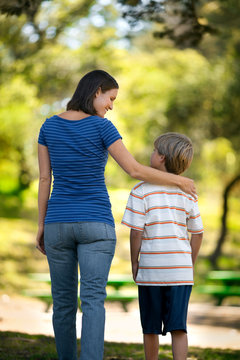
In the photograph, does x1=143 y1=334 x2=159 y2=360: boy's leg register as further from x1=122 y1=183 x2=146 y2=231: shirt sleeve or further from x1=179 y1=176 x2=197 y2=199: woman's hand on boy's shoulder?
x1=179 y1=176 x2=197 y2=199: woman's hand on boy's shoulder

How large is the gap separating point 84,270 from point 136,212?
14.2 inches

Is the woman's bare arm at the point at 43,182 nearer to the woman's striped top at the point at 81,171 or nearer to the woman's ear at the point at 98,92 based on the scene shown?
the woman's striped top at the point at 81,171

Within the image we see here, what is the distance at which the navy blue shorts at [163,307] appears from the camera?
7.81ft

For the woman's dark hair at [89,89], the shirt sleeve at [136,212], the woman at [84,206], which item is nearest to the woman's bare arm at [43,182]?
the woman at [84,206]

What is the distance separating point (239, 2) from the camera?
10.7 meters

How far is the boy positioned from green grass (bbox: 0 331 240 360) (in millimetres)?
1026

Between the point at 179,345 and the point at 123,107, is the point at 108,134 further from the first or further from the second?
the point at 123,107

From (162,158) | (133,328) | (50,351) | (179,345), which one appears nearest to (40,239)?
(162,158)

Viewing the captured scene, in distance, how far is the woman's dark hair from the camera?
233 centimetres

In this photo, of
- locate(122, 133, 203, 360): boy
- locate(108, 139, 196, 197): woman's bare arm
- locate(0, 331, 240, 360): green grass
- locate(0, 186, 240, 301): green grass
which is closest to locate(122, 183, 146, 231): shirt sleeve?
locate(122, 133, 203, 360): boy

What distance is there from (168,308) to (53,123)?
96cm

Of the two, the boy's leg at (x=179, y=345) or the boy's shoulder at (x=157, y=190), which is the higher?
the boy's shoulder at (x=157, y=190)

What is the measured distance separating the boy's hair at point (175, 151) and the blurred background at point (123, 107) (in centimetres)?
941

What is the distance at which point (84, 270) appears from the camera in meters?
2.23
